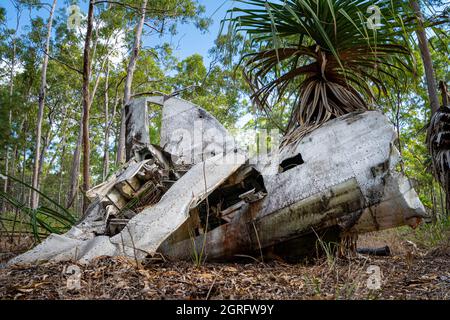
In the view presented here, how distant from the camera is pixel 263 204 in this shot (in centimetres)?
307

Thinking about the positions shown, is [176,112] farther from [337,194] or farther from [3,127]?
[3,127]

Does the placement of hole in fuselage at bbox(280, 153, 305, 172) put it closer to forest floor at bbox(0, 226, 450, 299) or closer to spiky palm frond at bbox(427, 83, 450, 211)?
forest floor at bbox(0, 226, 450, 299)

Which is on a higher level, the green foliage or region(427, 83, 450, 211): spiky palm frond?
the green foliage

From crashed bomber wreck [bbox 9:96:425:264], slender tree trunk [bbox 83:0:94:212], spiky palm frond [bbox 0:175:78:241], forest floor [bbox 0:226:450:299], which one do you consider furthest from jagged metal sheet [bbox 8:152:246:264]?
slender tree trunk [bbox 83:0:94:212]

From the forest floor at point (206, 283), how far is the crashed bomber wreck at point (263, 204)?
23 centimetres

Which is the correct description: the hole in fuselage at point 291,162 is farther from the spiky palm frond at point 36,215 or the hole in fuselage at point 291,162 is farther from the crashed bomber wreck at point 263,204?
the spiky palm frond at point 36,215

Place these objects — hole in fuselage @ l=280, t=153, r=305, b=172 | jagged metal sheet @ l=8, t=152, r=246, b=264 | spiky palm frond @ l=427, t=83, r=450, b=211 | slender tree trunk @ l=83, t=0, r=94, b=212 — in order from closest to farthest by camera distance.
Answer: jagged metal sheet @ l=8, t=152, r=246, b=264 < hole in fuselage @ l=280, t=153, r=305, b=172 < spiky palm frond @ l=427, t=83, r=450, b=211 < slender tree trunk @ l=83, t=0, r=94, b=212

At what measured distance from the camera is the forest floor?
1.87 meters

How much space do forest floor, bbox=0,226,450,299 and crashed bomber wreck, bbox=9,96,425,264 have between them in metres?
0.23

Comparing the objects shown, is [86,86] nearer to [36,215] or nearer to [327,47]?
[36,215]

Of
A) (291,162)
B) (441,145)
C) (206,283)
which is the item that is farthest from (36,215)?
(441,145)
